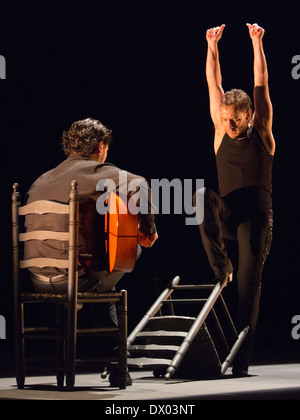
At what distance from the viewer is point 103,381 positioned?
353cm

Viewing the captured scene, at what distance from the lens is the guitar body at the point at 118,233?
311 cm

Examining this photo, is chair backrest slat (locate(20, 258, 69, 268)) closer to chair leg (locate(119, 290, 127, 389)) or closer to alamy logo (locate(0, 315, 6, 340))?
chair leg (locate(119, 290, 127, 389))

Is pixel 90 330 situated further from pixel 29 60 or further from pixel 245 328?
pixel 29 60

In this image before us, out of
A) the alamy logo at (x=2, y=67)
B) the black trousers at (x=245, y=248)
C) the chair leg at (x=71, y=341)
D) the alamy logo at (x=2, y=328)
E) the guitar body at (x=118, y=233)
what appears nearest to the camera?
the chair leg at (x=71, y=341)

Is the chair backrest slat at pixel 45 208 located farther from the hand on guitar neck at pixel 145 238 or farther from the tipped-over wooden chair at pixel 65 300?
the hand on guitar neck at pixel 145 238

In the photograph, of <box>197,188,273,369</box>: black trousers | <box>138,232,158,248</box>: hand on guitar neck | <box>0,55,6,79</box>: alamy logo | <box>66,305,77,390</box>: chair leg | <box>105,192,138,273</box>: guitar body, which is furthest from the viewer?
<box>0,55,6,79</box>: alamy logo

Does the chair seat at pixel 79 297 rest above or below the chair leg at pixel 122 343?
above

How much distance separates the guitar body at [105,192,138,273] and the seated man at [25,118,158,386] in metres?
0.05

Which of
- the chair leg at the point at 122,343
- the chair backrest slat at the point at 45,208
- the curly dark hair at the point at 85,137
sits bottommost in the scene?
the chair leg at the point at 122,343

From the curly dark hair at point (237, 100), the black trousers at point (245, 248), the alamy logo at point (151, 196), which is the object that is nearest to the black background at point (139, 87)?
the alamy logo at point (151, 196)

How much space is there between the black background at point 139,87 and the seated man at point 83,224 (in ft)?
5.55

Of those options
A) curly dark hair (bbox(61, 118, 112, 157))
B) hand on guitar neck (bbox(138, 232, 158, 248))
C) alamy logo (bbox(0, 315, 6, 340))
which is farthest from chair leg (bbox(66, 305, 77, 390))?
alamy logo (bbox(0, 315, 6, 340))

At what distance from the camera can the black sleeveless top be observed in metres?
3.74

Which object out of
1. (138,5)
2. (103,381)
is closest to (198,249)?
(138,5)
